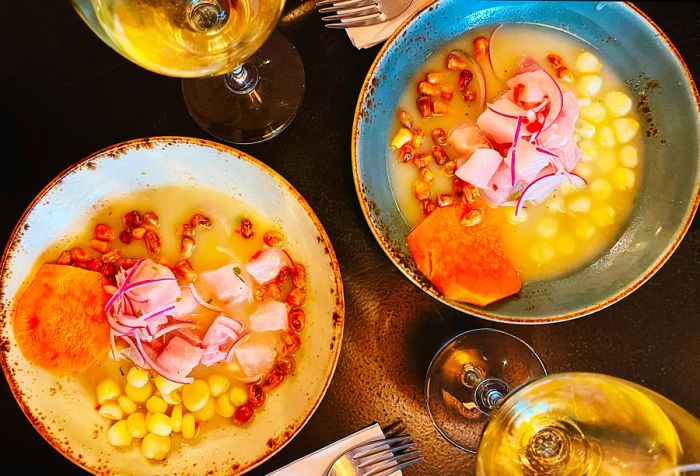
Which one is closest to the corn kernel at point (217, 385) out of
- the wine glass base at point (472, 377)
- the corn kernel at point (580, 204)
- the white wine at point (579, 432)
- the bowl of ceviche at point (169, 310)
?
the bowl of ceviche at point (169, 310)

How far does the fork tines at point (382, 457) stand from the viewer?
1.08 meters

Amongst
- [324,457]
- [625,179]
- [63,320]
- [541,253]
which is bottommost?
[324,457]

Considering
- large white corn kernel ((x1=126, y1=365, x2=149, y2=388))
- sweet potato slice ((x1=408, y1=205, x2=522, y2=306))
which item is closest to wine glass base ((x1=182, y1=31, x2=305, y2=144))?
sweet potato slice ((x1=408, y1=205, x2=522, y2=306))

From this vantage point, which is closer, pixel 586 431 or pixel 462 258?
pixel 586 431

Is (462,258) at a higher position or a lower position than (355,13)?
lower

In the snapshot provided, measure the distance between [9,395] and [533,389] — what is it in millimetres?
923

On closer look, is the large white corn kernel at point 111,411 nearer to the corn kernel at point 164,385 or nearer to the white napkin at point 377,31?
the corn kernel at point 164,385

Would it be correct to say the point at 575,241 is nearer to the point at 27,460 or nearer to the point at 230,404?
the point at 230,404

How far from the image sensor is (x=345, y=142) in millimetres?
1182

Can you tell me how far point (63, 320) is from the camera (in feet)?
3.48

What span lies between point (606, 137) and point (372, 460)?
727 millimetres

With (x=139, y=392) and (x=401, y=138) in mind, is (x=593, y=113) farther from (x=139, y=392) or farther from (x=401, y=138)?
(x=139, y=392)

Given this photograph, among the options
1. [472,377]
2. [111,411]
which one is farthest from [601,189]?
[111,411]

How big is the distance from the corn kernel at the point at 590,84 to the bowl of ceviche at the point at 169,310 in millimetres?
565
